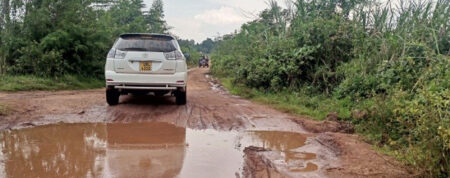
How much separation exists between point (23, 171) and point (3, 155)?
76cm

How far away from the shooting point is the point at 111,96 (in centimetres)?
768

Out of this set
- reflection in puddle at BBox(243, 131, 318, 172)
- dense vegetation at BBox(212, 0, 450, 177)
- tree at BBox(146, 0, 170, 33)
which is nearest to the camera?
reflection in puddle at BBox(243, 131, 318, 172)

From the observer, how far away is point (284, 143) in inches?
213

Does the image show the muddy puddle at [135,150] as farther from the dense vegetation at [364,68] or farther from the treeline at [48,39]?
the treeline at [48,39]

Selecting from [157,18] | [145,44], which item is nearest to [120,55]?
[145,44]

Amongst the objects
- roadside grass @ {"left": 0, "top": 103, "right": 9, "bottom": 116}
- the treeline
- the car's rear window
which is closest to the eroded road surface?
roadside grass @ {"left": 0, "top": 103, "right": 9, "bottom": 116}

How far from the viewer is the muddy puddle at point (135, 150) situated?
A: 3.93m

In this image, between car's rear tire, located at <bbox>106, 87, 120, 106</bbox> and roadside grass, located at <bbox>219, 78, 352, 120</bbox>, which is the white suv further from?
roadside grass, located at <bbox>219, 78, 352, 120</bbox>

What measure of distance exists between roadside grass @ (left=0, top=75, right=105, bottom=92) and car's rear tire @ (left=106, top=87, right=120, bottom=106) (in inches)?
182

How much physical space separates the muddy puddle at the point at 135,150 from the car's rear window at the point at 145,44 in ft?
5.46

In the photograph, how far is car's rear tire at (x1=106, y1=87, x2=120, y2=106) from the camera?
24.6 ft

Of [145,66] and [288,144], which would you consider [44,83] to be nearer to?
[145,66]

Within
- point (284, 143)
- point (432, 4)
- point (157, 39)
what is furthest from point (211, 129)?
point (432, 4)

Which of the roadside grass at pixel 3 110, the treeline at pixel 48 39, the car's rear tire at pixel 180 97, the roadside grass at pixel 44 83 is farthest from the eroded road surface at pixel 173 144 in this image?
the treeline at pixel 48 39
